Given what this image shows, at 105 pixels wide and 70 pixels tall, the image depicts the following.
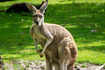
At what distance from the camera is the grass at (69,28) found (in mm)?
10164

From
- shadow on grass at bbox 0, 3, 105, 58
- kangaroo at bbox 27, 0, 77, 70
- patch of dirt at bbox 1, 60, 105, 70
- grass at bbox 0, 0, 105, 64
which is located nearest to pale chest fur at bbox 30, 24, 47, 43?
kangaroo at bbox 27, 0, 77, 70

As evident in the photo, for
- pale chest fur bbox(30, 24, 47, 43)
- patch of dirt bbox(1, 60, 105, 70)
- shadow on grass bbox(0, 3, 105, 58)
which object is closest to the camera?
pale chest fur bbox(30, 24, 47, 43)

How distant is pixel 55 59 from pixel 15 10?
12.1 meters

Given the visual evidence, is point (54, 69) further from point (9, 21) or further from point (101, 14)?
point (101, 14)

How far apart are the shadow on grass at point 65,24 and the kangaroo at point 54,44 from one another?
382cm

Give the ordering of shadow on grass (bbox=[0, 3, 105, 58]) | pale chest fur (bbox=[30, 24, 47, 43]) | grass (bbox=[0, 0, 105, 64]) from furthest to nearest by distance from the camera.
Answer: shadow on grass (bbox=[0, 3, 105, 58]), grass (bbox=[0, 0, 105, 64]), pale chest fur (bbox=[30, 24, 47, 43])

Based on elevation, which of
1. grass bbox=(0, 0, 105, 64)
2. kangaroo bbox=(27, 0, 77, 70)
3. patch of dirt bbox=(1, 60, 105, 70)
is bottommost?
patch of dirt bbox=(1, 60, 105, 70)

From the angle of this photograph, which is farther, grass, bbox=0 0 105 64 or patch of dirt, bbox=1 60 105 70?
grass, bbox=0 0 105 64

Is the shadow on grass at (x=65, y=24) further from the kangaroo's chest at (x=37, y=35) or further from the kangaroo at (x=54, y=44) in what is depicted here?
the kangaroo's chest at (x=37, y=35)

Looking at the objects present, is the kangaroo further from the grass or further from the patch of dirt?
the grass

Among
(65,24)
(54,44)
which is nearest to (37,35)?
(54,44)

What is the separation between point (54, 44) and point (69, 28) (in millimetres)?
7920

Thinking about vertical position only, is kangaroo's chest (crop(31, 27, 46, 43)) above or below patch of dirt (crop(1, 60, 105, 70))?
above

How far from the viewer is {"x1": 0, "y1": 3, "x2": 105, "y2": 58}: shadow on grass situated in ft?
38.8
